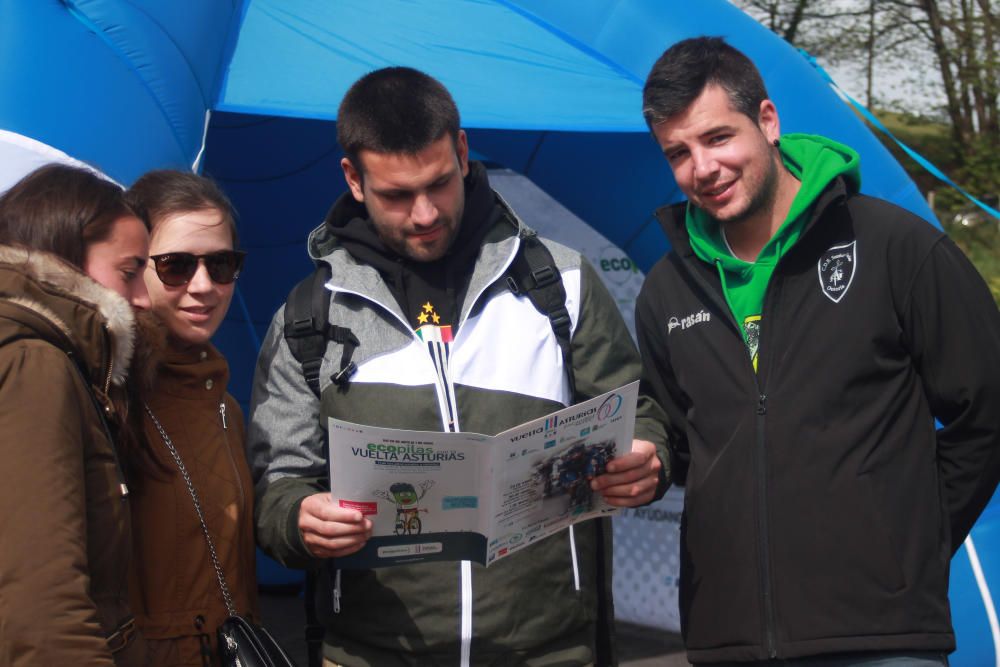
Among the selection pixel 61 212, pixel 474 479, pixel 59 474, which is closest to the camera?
pixel 59 474

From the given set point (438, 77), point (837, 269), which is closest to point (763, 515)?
point (837, 269)

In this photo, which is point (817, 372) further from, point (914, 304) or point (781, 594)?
point (781, 594)

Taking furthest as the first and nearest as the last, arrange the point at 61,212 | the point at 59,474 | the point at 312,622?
the point at 312,622 → the point at 61,212 → the point at 59,474

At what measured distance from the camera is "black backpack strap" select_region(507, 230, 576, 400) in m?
2.09

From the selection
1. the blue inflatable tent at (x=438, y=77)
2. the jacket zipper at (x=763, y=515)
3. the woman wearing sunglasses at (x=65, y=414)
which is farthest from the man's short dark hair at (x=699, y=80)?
the blue inflatable tent at (x=438, y=77)

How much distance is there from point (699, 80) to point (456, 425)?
817mm

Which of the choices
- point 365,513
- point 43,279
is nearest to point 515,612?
point 365,513

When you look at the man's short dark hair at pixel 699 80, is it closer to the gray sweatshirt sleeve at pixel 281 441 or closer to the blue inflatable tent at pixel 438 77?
the gray sweatshirt sleeve at pixel 281 441

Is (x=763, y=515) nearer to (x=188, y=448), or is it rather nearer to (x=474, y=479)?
(x=474, y=479)

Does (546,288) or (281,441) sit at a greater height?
(546,288)

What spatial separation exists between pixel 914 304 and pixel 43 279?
1.44 m

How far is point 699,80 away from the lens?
6.98 feet

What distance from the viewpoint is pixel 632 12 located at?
12.8 ft

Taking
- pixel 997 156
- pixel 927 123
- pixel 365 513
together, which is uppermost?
pixel 927 123
